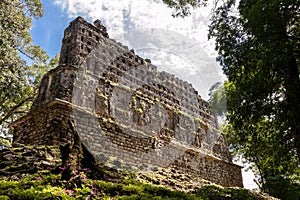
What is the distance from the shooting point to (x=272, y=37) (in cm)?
817

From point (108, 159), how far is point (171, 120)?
601 cm

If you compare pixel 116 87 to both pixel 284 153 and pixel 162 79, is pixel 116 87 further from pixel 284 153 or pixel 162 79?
pixel 284 153

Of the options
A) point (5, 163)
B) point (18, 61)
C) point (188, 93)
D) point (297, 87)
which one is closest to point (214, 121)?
point (188, 93)

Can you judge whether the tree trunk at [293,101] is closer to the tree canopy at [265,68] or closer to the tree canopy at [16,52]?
the tree canopy at [265,68]

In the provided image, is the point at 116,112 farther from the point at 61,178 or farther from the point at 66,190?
the point at 66,190

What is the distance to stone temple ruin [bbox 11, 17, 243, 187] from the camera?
9594 mm

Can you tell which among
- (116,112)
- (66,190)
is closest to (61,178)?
(66,190)

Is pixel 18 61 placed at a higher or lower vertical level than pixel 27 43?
lower

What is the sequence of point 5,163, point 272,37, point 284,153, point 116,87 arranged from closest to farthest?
point 5,163 < point 272,37 < point 284,153 < point 116,87

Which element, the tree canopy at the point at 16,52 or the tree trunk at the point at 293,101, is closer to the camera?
the tree trunk at the point at 293,101

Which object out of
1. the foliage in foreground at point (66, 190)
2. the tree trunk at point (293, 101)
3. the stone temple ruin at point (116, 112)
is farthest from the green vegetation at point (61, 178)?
the tree trunk at point (293, 101)

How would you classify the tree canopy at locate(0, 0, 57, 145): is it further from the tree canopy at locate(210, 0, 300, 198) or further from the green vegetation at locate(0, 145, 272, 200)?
the tree canopy at locate(210, 0, 300, 198)

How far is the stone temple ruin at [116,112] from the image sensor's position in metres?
9.59

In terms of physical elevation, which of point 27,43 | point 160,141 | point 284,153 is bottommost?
point 284,153
